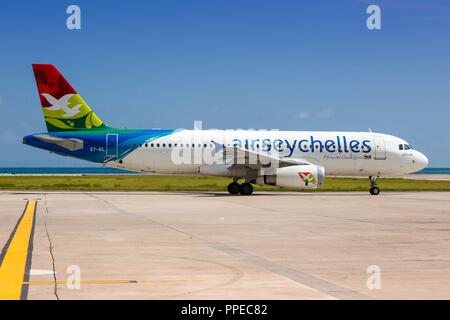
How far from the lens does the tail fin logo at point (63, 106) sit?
39969 millimetres

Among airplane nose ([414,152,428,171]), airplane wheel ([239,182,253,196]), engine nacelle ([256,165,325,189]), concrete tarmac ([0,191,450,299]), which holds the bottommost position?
concrete tarmac ([0,191,450,299])

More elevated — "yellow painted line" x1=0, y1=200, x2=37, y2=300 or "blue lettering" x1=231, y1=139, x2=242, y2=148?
"blue lettering" x1=231, y1=139, x2=242, y2=148

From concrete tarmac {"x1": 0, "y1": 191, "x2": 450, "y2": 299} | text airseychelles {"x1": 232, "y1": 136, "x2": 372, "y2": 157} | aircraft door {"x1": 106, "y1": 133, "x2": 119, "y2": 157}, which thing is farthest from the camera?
text airseychelles {"x1": 232, "y1": 136, "x2": 372, "y2": 157}

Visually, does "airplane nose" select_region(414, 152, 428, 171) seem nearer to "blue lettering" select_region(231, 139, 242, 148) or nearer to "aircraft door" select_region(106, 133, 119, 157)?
"blue lettering" select_region(231, 139, 242, 148)

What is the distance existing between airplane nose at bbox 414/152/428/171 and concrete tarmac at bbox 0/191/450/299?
19310 mm

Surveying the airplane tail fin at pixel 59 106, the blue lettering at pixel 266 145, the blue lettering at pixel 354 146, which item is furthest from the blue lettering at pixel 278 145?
the airplane tail fin at pixel 59 106

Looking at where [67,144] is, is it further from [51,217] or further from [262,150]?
[51,217]

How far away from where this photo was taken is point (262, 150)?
40562 mm

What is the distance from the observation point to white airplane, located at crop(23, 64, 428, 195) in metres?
39.2

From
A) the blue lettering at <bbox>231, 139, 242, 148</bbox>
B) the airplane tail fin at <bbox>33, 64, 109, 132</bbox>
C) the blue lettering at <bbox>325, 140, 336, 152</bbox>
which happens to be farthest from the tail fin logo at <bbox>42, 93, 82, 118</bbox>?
the blue lettering at <bbox>325, 140, 336, 152</bbox>

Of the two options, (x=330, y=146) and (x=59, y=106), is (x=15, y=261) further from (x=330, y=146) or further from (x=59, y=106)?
(x=330, y=146)

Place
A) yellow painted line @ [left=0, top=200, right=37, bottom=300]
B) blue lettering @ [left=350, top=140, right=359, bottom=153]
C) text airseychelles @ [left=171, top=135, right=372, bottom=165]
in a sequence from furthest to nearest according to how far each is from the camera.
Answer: blue lettering @ [left=350, top=140, right=359, bottom=153] → text airseychelles @ [left=171, top=135, right=372, bottom=165] → yellow painted line @ [left=0, top=200, right=37, bottom=300]

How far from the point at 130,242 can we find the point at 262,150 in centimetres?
2608
